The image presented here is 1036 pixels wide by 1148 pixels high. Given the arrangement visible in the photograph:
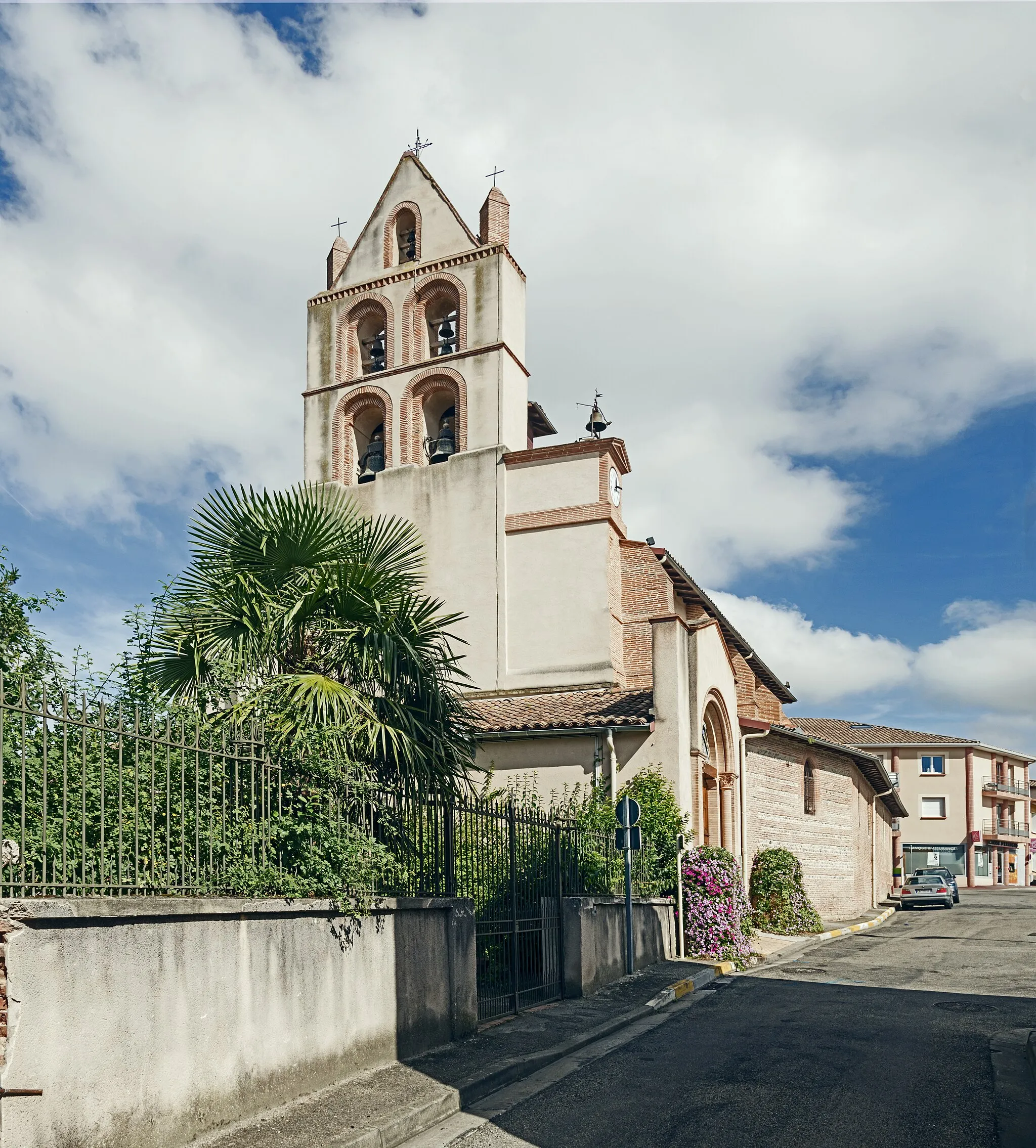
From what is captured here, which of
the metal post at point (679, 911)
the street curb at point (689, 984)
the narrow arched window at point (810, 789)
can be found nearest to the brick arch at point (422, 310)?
the metal post at point (679, 911)

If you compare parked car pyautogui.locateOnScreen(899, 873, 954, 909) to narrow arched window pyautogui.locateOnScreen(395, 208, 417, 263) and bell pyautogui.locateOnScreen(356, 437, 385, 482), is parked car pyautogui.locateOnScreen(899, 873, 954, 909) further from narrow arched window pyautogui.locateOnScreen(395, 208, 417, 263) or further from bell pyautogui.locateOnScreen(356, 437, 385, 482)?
narrow arched window pyautogui.locateOnScreen(395, 208, 417, 263)

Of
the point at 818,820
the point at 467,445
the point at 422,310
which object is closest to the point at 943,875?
the point at 818,820

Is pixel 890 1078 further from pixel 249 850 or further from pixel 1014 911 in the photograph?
pixel 1014 911

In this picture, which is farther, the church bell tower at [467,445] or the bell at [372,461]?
the bell at [372,461]

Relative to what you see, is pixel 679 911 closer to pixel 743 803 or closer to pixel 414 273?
pixel 743 803

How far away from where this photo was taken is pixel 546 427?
28359 mm

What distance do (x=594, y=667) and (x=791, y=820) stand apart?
887cm

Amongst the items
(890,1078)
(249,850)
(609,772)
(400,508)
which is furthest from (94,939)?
(400,508)

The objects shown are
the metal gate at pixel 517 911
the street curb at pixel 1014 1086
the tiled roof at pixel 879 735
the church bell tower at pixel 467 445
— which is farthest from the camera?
the tiled roof at pixel 879 735

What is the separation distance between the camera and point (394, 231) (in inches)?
1070

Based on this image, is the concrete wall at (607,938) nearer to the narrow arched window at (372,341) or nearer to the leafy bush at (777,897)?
the leafy bush at (777,897)

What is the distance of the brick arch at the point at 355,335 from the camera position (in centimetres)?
2630

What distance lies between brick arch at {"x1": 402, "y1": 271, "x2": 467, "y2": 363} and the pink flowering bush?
40.5 feet

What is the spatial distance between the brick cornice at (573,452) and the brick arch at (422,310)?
3186 millimetres
